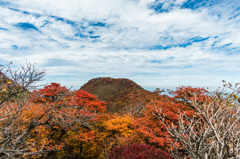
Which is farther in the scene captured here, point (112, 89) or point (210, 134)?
point (112, 89)

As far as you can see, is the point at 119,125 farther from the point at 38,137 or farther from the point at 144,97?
the point at 144,97

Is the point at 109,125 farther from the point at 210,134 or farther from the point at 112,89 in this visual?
the point at 112,89

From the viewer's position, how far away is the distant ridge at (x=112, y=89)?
4878 cm

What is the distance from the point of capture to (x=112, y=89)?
59594mm

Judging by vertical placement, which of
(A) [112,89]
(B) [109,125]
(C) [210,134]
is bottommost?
(B) [109,125]

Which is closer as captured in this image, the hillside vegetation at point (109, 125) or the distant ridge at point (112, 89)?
the hillside vegetation at point (109, 125)

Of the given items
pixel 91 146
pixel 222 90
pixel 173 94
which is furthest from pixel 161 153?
pixel 91 146

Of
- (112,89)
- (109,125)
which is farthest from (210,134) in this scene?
(112,89)

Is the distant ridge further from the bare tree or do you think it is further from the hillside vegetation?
the bare tree

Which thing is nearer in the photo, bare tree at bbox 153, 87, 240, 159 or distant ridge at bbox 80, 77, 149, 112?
bare tree at bbox 153, 87, 240, 159

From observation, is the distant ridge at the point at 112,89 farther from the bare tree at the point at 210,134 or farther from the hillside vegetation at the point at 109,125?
the bare tree at the point at 210,134

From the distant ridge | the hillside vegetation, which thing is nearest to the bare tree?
the hillside vegetation

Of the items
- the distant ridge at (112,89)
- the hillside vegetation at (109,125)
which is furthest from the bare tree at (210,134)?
the distant ridge at (112,89)

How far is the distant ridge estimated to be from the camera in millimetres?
48781
